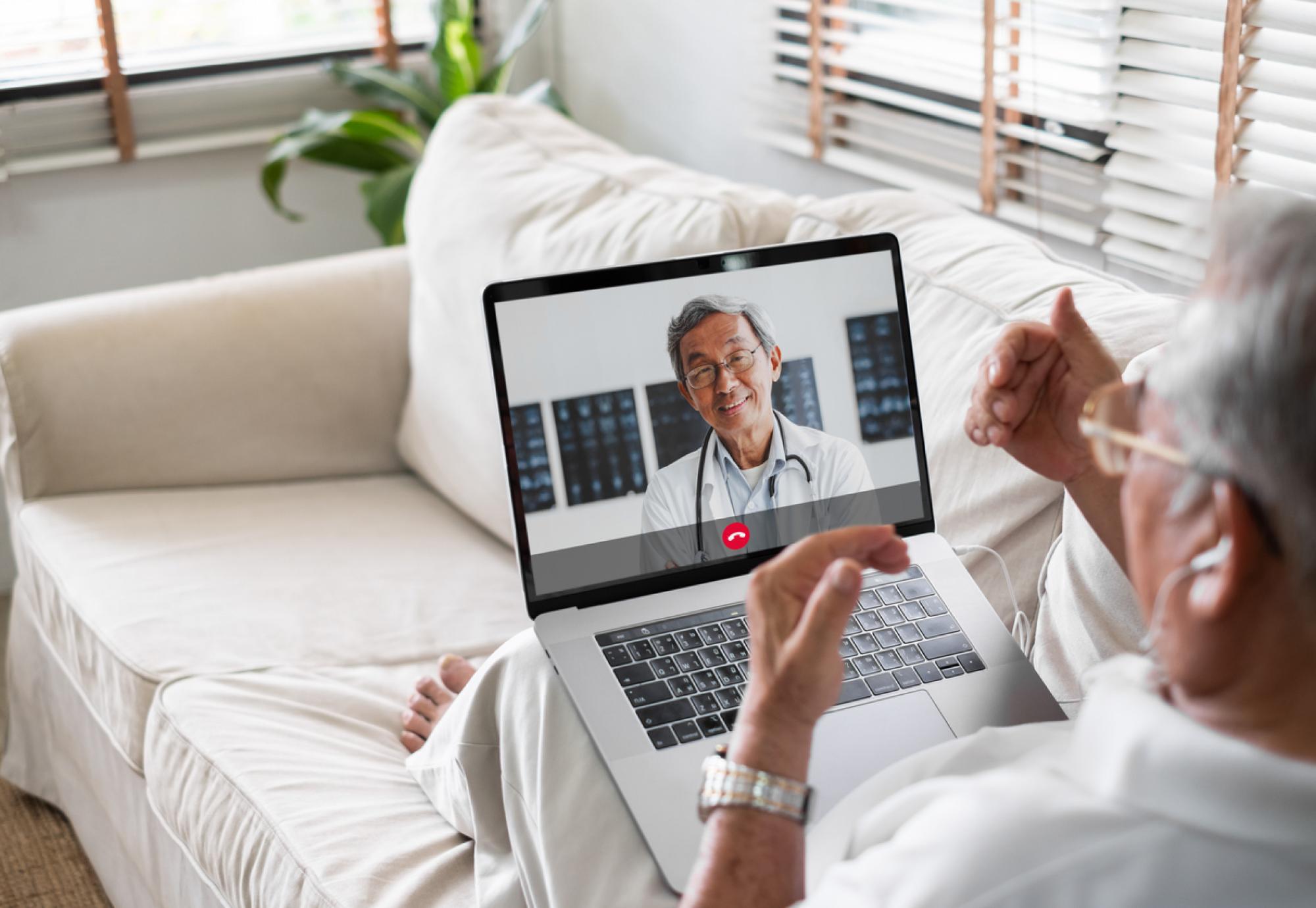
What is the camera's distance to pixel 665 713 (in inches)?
35.9

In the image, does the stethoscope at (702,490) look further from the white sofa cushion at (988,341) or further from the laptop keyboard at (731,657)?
the white sofa cushion at (988,341)

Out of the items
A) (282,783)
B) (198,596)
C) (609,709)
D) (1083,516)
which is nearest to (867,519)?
(1083,516)

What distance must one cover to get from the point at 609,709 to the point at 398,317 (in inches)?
48.6

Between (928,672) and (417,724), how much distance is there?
0.61 metres

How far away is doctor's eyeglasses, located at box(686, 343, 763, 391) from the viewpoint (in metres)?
1.04

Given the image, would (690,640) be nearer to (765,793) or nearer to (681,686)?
(681,686)

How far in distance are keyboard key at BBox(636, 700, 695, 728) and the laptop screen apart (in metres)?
0.12

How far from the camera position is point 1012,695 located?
37.1 inches

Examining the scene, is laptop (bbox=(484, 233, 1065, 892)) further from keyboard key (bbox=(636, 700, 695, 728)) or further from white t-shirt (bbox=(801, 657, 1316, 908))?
white t-shirt (bbox=(801, 657, 1316, 908))

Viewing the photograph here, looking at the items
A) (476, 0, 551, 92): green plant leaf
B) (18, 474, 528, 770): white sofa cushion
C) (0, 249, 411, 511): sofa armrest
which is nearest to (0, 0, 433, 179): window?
(476, 0, 551, 92): green plant leaf

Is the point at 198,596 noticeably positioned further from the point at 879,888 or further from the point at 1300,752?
the point at 1300,752

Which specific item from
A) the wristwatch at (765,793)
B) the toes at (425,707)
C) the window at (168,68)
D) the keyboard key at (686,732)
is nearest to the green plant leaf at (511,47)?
the window at (168,68)

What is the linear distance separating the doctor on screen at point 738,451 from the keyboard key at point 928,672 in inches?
6.7

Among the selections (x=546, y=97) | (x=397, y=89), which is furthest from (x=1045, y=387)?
(x=397, y=89)
